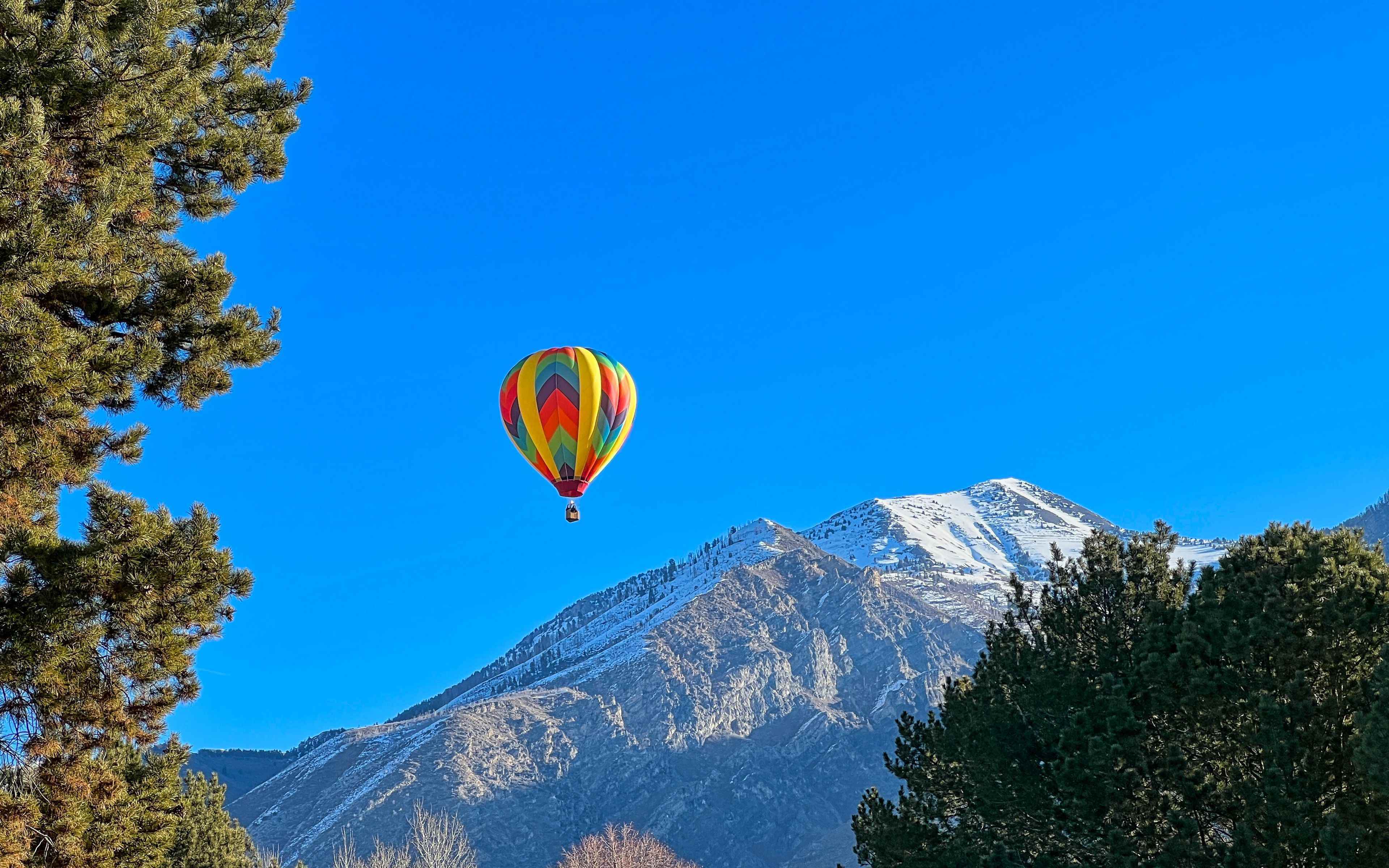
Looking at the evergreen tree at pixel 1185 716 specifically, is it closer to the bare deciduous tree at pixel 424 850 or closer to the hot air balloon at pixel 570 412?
the hot air balloon at pixel 570 412

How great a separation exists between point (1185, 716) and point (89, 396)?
1580cm

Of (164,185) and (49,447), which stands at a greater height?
(164,185)

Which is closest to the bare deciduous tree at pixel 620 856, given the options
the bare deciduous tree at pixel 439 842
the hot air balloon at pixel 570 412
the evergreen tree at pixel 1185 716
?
the bare deciduous tree at pixel 439 842

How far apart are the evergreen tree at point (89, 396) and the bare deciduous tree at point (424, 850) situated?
201 ft

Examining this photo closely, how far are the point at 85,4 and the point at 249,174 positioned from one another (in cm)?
221

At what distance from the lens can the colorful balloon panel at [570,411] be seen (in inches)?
1246

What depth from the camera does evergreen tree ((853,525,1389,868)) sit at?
16.1 metres

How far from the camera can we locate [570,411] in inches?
1251

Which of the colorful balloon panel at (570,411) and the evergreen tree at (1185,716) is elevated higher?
the colorful balloon panel at (570,411)

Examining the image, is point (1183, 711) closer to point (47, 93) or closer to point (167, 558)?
point (167, 558)

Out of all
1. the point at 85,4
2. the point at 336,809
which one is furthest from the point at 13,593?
the point at 336,809

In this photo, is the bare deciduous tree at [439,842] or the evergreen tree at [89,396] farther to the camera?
the bare deciduous tree at [439,842]

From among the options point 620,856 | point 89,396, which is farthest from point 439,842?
point 89,396

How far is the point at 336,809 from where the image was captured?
168750 mm
